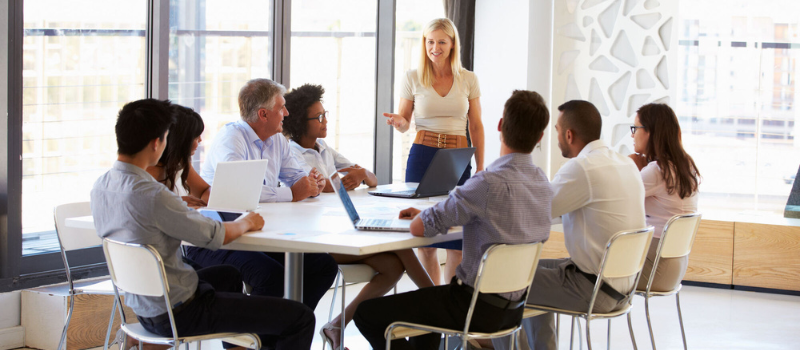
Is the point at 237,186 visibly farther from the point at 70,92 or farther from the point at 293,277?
the point at 70,92

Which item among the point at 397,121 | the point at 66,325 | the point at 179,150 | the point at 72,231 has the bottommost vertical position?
the point at 66,325

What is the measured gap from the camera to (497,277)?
7.32ft

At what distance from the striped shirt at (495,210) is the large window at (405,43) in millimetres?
3259

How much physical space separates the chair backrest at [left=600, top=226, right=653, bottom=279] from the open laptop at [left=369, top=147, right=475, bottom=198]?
0.81m

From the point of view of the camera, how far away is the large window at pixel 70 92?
347 cm

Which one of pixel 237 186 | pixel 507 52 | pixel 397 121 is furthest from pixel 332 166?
pixel 507 52

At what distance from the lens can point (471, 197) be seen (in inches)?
87.6

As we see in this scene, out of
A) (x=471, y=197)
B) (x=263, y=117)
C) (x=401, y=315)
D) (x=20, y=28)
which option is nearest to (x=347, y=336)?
(x=263, y=117)

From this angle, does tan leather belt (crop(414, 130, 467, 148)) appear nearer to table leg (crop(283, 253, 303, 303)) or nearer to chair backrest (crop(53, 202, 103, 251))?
table leg (crop(283, 253, 303, 303))

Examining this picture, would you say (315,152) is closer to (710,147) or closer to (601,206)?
(601,206)

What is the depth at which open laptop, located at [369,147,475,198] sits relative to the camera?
10.1 feet

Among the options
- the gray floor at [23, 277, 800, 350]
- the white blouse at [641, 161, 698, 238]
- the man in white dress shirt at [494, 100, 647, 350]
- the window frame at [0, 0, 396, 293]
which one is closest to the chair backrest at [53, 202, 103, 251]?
the window frame at [0, 0, 396, 293]

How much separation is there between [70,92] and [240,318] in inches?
78.5

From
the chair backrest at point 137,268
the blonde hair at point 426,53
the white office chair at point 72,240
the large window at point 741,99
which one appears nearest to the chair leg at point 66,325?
the white office chair at point 72,240
